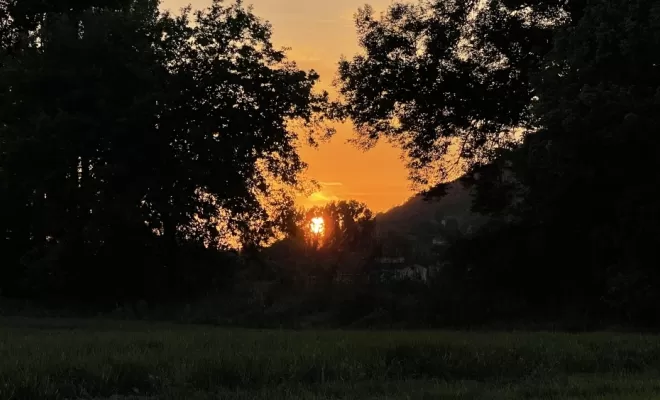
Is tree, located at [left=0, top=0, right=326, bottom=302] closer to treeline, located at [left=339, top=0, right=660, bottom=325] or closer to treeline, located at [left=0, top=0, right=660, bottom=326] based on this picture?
treeline, located at [left=0, top=0, right=660, bottom=326]

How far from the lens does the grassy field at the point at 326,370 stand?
8383 millimetres

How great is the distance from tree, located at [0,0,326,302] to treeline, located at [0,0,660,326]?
0.08 m

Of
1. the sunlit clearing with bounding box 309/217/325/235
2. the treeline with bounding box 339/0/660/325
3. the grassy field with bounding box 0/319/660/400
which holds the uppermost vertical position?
the sunlit clearing with bounding box 309/217/325/235

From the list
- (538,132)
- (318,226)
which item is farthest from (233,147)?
(318,226)

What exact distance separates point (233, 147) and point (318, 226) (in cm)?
8034

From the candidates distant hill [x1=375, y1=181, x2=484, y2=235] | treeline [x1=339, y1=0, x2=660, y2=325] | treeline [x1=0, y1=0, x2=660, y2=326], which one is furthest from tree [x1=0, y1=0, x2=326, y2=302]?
distant hill [x1=375, y1=181, x2=484, y2=235]

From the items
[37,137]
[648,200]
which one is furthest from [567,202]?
[37,137]

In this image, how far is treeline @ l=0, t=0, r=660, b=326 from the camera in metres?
25.2

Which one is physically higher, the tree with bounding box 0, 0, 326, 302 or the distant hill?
the distant hill

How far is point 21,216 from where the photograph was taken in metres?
33.7

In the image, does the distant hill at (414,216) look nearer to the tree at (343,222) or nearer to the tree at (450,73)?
the tree at (343,222)

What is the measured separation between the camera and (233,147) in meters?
30.8

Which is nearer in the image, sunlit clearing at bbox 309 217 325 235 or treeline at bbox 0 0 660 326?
treeline at bbox 0 0 660 326

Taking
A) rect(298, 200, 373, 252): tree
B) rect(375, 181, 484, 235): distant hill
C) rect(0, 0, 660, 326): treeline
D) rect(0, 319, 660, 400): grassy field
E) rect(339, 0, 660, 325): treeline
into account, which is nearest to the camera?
rect(0, 319, 660, 400): grassy field
